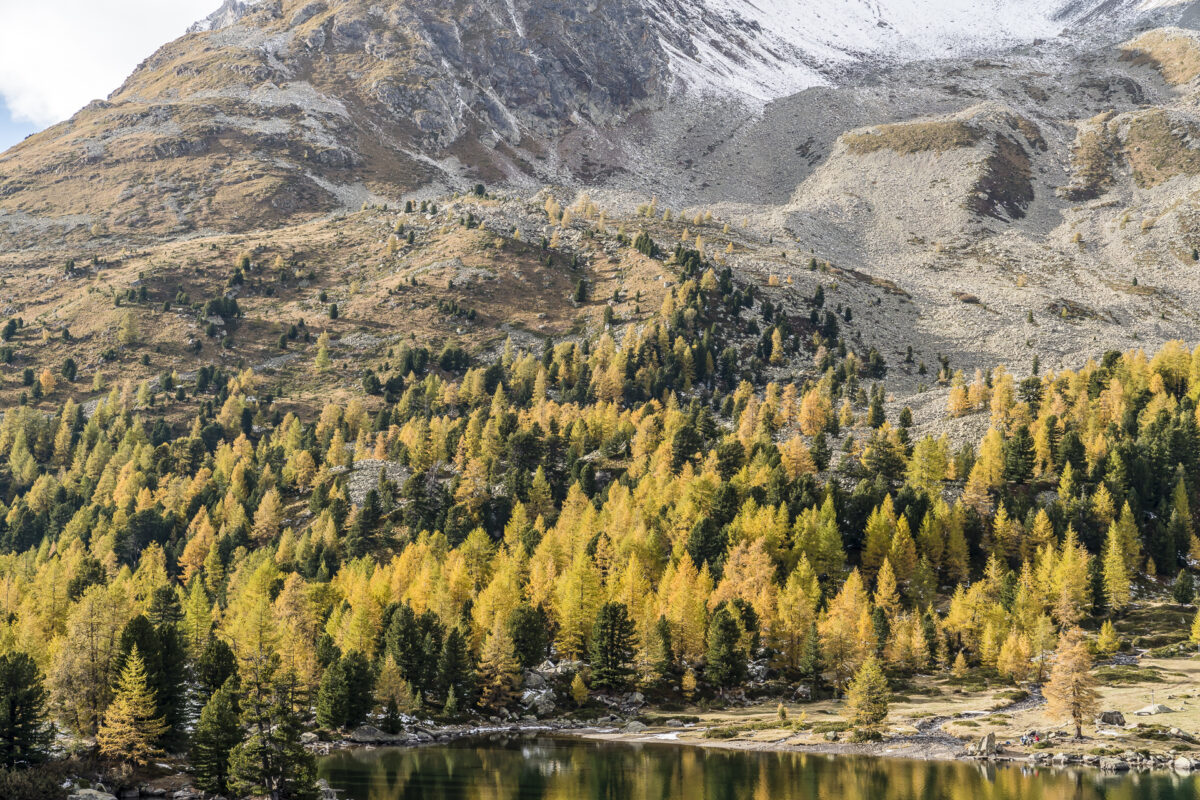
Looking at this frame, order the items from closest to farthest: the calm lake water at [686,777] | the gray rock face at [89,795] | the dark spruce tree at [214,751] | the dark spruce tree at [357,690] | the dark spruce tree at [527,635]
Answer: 1. the gray rock face at [89,795]
2. the dark spruce tree at [214,751]
3. the calm lake water at [686,777]
4. the dark spruce tree at [357,690]
5. the dark spruce tree at [527,635]

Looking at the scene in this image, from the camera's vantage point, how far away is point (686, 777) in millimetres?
73188

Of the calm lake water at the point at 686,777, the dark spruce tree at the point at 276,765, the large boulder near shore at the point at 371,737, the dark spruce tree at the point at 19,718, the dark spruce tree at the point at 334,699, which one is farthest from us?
the large boulder near shore at the point at 371,737

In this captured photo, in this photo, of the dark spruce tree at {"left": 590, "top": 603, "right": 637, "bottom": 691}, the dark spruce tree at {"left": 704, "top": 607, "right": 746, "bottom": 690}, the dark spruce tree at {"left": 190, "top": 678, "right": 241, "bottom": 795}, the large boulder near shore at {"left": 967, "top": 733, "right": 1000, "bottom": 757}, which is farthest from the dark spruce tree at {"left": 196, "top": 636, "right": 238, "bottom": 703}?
the large boulder near shore at {"left": 967, "top": 733, "right": 1000, "bottom": 757}

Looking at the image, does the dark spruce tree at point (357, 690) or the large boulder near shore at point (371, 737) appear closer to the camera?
the dark spruce tree at point (357, 690)

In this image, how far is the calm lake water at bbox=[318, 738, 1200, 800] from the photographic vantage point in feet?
217

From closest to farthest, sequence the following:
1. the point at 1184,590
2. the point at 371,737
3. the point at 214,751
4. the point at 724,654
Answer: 1. the point at 214,751
2. the point at 371,737
3. the point at 724,654
4. the point at 1184,590

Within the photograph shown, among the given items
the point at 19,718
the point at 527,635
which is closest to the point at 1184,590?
the point at 527,635

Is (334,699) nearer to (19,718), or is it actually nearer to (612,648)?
(19,718)

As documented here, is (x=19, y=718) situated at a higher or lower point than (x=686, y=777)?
higher

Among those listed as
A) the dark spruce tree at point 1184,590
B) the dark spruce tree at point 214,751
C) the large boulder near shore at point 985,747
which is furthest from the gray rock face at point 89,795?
the dark spruce tree at point 1184,590

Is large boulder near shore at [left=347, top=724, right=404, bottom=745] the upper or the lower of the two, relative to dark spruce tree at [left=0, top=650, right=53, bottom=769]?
lower

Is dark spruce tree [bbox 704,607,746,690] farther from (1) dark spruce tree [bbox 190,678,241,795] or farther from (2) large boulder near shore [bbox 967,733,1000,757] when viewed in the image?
(1) dark spruce tree [bbox 190,678,241,795]

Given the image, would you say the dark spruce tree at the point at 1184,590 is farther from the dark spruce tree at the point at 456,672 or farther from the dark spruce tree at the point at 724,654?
the dark spruce tree at the point at 456,672

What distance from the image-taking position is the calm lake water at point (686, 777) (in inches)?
2601
